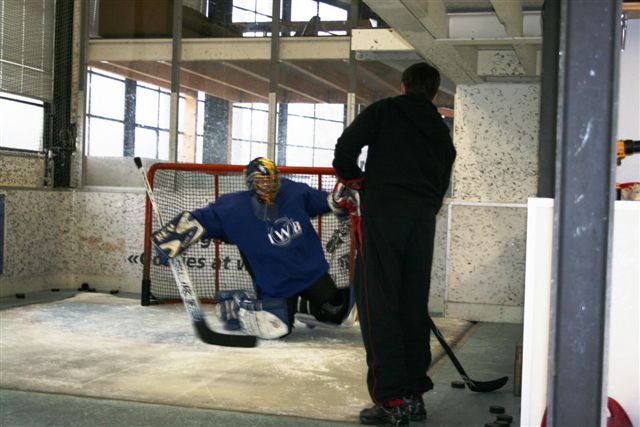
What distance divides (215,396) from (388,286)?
36.9 inches

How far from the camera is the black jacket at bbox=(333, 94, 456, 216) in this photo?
3215 millimetres

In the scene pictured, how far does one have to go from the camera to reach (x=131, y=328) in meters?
5.49

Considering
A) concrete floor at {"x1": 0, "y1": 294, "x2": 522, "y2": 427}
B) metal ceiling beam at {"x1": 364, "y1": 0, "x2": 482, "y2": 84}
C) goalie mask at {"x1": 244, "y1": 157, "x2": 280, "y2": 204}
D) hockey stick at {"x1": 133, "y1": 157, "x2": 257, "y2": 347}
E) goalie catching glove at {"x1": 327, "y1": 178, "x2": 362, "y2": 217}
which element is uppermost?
metal ceiling beam at {"x1": 364, "y1": 0, "x2": 482, "y2": 84}

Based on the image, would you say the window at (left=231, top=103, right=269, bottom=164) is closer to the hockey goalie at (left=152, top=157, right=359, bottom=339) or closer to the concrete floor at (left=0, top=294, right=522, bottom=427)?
the hockey goalie at (left=152, top=157, right=359, bottom=339)

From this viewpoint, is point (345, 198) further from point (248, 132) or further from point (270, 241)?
point (248, 132)

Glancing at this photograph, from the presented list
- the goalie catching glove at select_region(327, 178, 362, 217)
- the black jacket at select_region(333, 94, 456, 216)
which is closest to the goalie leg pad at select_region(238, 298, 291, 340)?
the goalie catching glove at select_region(327, 178, 362, 217)

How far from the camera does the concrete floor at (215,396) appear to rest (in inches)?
128

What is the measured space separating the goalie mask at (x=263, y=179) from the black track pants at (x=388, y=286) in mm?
2062

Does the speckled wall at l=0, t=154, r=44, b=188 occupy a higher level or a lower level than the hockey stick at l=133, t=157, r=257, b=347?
higher

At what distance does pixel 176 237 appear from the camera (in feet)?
16.5

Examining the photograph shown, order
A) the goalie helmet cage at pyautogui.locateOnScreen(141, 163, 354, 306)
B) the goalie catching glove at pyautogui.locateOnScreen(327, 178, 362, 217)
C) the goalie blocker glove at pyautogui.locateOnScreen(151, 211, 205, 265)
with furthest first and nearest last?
the goalie helmet cage at pyautogui.locateOnScreen(141, 163, 354, 306), the goalie blocker glove at pyautogui.locateOnScreen(151, 211, 205, 265), the goalie catching glove at pyautogui.locateOnScreen(327, 178, 362, 217)

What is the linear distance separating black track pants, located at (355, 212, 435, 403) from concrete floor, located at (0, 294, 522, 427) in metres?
0.24

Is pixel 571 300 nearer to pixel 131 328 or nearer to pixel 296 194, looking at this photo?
pixel 296 194

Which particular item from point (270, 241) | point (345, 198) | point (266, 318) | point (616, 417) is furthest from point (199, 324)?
point (616, 417)
